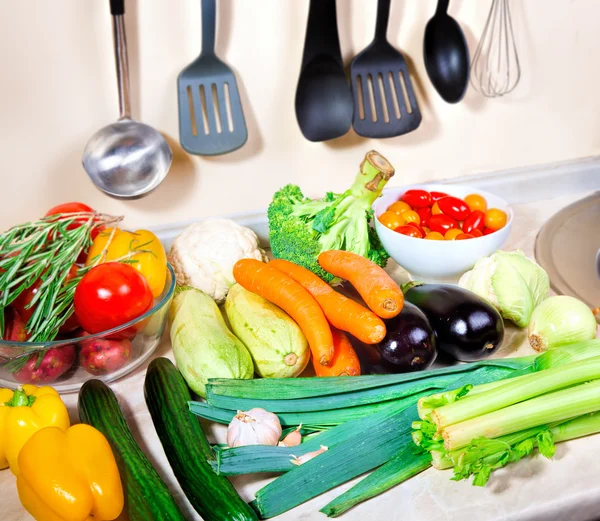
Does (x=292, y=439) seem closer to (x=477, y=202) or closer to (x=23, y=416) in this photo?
(x=23, y=416)

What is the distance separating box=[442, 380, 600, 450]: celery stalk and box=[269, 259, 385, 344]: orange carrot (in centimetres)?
20

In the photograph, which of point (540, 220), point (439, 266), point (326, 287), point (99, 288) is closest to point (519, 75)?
point (540, 220)

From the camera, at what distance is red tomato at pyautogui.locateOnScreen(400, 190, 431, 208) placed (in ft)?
3.83

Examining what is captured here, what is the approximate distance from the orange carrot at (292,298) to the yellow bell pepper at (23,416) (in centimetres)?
33

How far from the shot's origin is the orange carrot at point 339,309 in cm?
87

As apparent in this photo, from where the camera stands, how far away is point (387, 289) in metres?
0.90

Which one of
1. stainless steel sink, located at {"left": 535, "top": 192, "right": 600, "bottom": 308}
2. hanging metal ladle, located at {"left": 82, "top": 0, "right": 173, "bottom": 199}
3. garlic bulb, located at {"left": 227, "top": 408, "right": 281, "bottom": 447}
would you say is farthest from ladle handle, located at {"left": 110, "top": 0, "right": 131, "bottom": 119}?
stainless steel sink, located at {"left": 535, "top": 192, "right": 600, "bottom": 308}

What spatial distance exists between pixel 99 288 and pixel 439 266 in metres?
0.55

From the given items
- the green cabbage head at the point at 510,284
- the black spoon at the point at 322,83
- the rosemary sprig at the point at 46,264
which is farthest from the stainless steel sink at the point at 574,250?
the rosemary sprig at the point at 46,264

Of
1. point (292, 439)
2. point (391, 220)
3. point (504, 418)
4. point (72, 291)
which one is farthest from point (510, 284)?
point (72, 291)

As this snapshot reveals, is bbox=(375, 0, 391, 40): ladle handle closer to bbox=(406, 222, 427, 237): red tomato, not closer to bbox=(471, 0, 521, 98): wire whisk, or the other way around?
bbox=(471, 0, 521, 98): wire whisk

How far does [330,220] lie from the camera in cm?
106

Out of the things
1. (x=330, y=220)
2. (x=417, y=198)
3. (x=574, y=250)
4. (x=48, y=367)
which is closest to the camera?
(x=48, y=367)

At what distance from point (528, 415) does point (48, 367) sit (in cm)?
61
